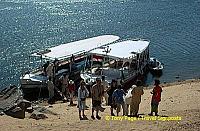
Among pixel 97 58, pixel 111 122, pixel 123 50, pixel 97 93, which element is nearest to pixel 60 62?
pixel 97 58

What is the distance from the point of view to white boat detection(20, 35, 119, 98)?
107 feet

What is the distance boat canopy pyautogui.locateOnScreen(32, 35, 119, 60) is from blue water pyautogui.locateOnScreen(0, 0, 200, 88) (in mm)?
5643

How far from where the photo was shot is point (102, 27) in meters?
73.2

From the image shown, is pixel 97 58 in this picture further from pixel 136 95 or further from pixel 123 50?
pixel 136 95

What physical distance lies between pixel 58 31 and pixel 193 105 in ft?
157

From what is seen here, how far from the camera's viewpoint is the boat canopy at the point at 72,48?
3441 cm

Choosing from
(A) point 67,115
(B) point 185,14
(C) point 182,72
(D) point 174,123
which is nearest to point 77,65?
(C) point 182,72

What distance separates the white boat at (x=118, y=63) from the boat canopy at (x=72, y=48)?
1617 mm

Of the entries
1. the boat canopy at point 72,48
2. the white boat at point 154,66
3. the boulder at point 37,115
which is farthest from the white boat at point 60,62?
the boulder at point 37,115

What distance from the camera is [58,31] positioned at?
2662 inches

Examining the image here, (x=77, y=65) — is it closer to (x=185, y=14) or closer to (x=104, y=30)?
(x=104, y=30)

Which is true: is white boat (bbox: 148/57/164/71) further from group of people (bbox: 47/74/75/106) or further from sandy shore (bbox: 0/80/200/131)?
sandy shore (bbox: 0/80/200/131)

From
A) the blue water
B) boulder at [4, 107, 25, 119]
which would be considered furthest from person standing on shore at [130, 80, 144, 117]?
the blue water

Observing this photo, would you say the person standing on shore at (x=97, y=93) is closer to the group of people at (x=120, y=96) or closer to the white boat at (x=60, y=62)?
the group of people at (x=120, y=96)
